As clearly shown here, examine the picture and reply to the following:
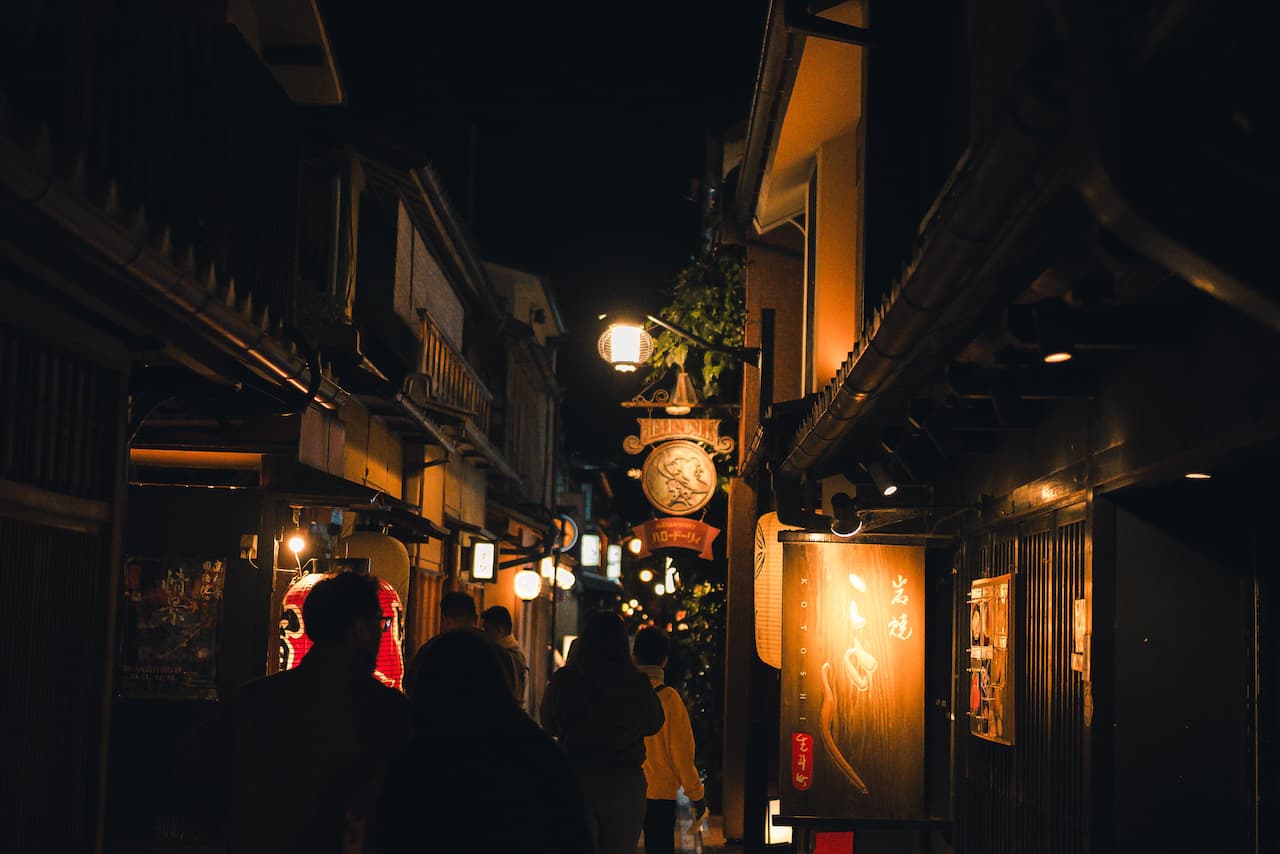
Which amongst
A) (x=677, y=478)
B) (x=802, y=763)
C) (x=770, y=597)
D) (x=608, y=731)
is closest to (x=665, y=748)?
(x=802, y=763)

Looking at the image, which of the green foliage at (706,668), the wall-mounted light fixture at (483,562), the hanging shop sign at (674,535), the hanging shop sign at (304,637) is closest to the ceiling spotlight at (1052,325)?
the hanging shop sign at (304,637)

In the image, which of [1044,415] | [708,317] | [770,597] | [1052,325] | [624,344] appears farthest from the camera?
[708,317]

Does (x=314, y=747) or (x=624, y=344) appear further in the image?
(x=624, y=344)

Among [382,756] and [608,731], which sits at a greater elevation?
[382,756]

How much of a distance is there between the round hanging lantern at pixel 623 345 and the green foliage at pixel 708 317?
50cm

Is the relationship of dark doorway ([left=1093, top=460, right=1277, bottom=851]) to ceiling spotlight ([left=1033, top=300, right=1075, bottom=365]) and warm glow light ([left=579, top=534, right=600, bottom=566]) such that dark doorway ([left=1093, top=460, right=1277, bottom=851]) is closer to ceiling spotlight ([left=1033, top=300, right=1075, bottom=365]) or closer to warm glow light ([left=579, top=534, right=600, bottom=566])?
ceiling spotlight ([left=1033, top=300, right=1075, bottom=365])

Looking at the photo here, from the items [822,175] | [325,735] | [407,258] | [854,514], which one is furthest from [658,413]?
[325,735]

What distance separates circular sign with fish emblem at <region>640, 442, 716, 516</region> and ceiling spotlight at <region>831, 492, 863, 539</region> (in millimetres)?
8018

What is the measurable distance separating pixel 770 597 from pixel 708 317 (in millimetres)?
8310

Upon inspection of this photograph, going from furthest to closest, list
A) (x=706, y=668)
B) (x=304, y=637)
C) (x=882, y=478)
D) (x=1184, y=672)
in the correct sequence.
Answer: (x=706, y=668) → (x=304, y=637) → (x=882, y=478) → (x=1184, y=672)

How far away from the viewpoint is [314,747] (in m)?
5.48

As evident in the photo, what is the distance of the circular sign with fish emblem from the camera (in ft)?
65.8

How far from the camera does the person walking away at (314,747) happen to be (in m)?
5.43

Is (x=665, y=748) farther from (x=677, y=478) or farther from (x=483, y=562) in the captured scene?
(x=483, y=562)
